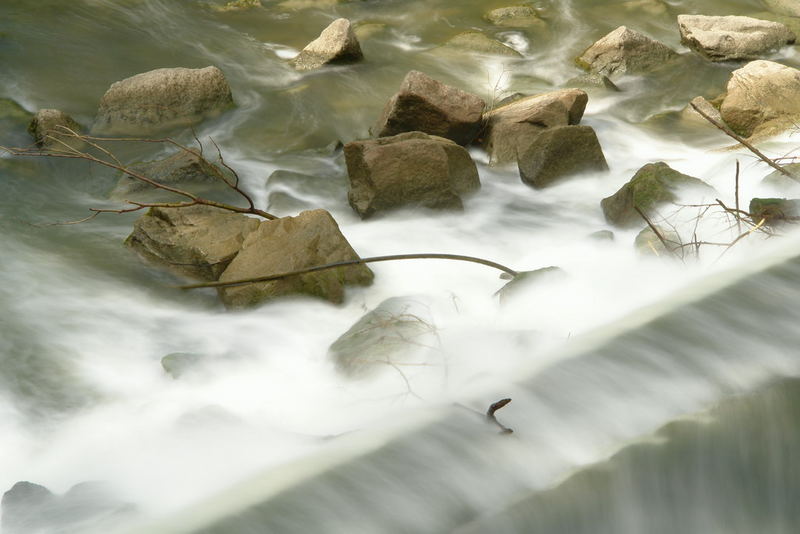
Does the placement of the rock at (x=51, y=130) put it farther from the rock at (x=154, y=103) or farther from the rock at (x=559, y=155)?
the rock at (x=559, y=155)

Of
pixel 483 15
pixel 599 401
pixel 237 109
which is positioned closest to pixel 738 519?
pixel 599 401

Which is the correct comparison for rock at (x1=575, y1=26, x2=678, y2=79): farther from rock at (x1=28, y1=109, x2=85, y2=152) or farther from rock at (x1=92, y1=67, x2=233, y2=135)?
rock at (x1=28, y1=109, x2=85, y2=152)

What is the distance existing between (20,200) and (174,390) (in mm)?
2458

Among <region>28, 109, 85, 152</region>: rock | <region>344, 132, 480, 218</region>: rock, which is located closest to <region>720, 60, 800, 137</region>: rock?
<region>344, 132, 480, 218</region>: rock

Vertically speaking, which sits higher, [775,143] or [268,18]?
[775,143]

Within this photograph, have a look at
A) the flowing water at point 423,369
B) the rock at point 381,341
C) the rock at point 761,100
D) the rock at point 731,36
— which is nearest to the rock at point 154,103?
the flowing water at point 423,369

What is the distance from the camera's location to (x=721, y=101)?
277 inches

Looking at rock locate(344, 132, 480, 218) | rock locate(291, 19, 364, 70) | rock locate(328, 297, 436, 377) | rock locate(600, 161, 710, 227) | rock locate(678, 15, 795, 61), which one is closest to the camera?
rock locate(328, 297, 436, 377)

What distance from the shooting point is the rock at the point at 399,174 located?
4945mm

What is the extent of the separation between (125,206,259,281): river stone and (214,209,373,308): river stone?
5.3 inches

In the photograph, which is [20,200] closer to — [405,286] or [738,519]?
[405,286]

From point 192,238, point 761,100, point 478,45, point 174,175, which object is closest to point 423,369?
point 192,238

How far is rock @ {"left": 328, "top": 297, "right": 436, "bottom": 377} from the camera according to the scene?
Answer: 313 cm

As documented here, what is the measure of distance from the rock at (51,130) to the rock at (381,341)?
128 inches
